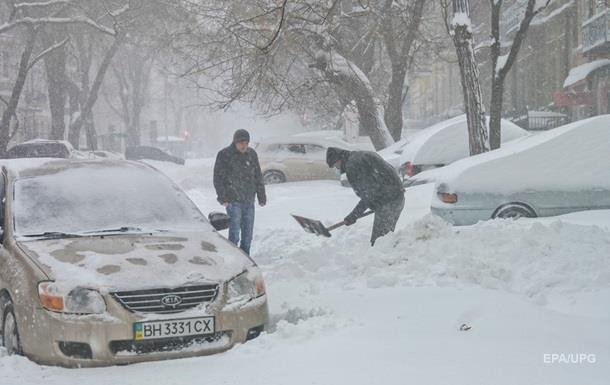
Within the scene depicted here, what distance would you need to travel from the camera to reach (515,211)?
9.45m

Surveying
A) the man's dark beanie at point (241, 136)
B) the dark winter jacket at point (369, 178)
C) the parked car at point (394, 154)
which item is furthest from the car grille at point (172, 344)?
the parked car at point (394, 154)

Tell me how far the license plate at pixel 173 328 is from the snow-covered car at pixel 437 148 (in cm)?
944

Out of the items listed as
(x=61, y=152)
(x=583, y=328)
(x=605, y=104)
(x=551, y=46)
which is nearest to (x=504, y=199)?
(x=583, y=328)

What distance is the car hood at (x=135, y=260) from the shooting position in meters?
4.57

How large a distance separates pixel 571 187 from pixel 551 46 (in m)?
30.0

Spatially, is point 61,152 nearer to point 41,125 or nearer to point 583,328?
point 583,328

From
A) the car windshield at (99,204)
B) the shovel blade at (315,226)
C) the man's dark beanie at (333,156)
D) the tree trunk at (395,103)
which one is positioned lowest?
the shovel blade at (315,226)

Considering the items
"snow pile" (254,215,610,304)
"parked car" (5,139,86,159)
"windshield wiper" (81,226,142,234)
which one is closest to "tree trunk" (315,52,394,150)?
"parked car" (5,139,86,159)

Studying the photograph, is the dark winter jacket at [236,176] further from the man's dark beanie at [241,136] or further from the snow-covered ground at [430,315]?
the snow-covered ground at [430,315]

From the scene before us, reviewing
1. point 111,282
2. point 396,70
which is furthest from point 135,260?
point 396,70

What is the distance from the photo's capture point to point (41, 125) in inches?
2286

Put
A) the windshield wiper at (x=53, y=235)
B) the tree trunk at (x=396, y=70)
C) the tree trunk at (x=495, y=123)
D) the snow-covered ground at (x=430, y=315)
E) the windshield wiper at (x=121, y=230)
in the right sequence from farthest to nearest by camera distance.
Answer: the tree trunk at (x=396, y=70)
the tree trunk at (x=495, y=123)
the windshield wiper at (x=121, y=230)
the windshield wiper at (x=53, y=235)
the snow-covered ground at (x=430, y=315)

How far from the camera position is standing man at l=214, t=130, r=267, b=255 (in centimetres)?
916

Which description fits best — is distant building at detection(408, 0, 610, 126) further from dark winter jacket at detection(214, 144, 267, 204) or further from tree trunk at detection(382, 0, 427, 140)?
dark winter jacket at detection(214, 144, 267, 204)
